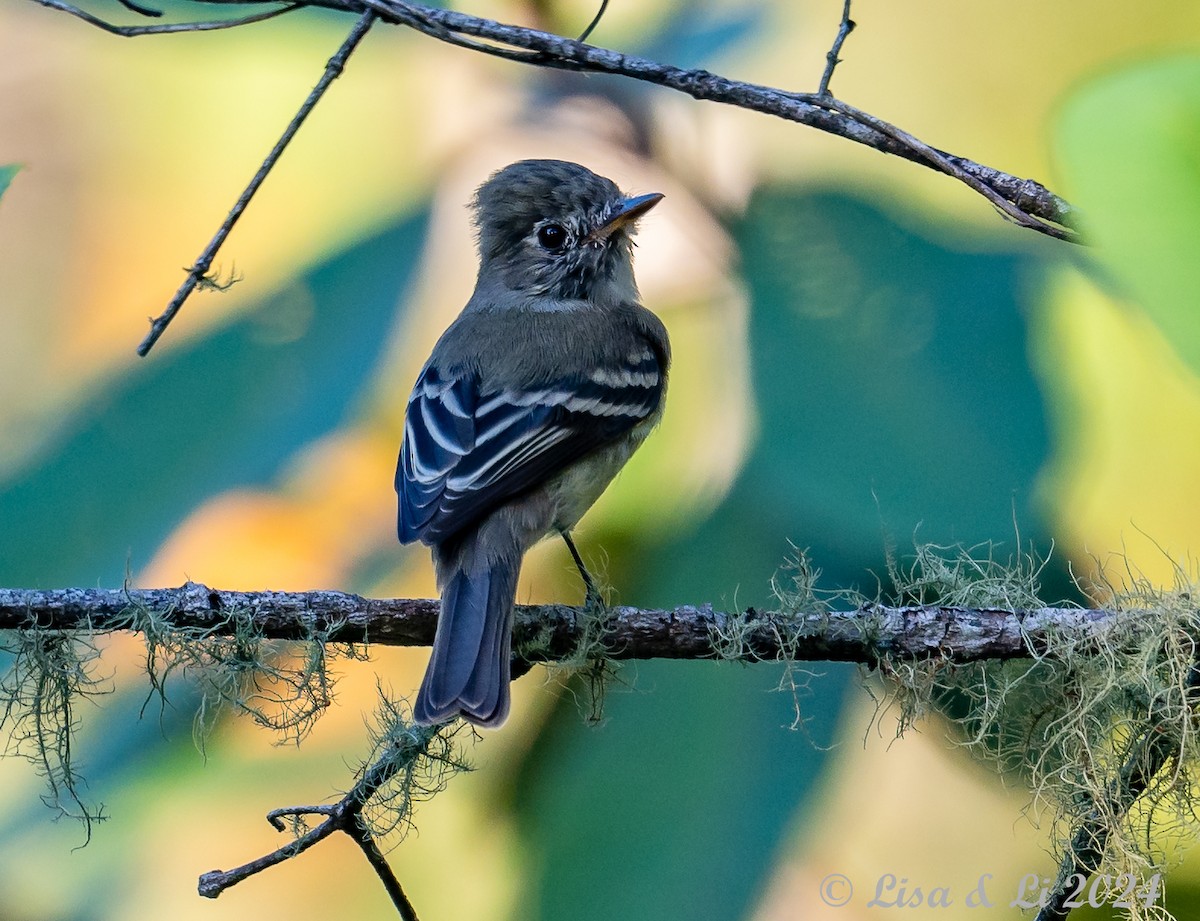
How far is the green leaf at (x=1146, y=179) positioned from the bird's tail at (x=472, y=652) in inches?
43.7

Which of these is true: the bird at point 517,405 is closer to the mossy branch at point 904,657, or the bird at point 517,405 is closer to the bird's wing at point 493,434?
the bird's wing at point 493,434

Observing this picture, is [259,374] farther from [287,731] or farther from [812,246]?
[812,246]

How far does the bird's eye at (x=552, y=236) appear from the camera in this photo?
2.38 m

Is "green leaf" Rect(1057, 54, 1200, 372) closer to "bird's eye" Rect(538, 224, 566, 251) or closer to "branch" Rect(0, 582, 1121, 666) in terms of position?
"branch" Rect(0, 582, 1121, 666)

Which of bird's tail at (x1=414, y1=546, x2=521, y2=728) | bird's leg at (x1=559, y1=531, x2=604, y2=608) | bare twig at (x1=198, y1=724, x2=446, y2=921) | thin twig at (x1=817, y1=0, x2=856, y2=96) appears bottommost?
bare twig at (x1=198, y1=724, x2=446, y2=921)

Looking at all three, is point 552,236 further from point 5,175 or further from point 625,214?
point 5,175

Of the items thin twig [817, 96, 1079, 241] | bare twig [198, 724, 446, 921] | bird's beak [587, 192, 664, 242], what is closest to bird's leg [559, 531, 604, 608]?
bare twig [198, 724, 446, 921]

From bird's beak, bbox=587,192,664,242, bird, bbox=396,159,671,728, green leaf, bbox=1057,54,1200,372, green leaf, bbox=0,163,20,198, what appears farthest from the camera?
bird's beak, bbox=587,192,664,242

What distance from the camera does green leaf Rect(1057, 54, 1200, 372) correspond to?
424 millimetres

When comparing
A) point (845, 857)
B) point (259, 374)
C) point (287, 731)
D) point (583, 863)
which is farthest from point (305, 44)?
point (845, 857)

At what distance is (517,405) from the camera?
1.95m

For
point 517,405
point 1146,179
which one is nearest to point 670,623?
point 517,405

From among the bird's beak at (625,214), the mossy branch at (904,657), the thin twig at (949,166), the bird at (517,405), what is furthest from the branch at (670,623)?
the bird's beak at (625,214)

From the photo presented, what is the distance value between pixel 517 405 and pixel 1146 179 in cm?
152
